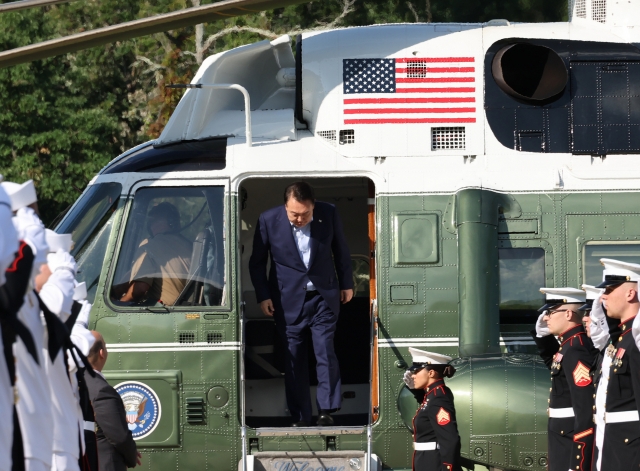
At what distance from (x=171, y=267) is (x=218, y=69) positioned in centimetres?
166

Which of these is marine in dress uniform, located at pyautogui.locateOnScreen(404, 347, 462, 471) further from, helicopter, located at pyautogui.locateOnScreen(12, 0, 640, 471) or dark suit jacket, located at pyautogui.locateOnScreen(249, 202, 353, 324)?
dark suit jacket, located at pyautogui.locateOnScreen(249, 202, 353, 324)

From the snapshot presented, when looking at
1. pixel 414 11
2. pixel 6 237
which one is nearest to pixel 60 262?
pixel 6 237

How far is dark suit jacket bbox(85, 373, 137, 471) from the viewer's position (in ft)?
18.5

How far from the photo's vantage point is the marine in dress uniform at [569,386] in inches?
234

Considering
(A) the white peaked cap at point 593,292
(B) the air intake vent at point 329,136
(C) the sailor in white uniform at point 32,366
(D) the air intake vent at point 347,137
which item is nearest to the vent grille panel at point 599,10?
(D) the air intake vent at point 347,137

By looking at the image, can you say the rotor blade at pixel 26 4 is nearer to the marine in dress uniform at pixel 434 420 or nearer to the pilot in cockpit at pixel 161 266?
the pilot in cockpit at pixel 161 266

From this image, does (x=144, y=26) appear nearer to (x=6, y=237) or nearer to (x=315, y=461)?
(x=6, y=237)

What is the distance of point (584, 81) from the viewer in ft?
25.1

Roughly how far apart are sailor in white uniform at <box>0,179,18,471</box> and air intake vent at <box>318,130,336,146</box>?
4.28 meters

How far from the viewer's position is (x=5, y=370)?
371cm

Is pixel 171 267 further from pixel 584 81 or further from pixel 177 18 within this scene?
pixel 584 81

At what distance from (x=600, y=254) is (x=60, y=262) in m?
4.45

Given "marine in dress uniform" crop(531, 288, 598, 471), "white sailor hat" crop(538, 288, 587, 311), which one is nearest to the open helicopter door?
"marine in dress uniform" crop(531, 288, 598, 471)

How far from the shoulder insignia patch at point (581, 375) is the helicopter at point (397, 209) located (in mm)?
1043
